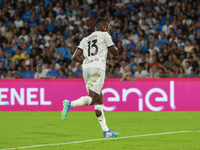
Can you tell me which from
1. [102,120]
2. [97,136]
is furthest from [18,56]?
[102,120]

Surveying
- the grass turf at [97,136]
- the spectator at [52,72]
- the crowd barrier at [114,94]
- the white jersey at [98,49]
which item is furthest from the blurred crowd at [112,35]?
the white jersey at [98,49]

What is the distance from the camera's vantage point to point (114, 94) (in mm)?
13547

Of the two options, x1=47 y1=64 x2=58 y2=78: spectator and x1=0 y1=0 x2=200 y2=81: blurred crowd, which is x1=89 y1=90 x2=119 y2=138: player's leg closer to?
x1=0 y1=0 x2=200 y2=81: blurred crowd

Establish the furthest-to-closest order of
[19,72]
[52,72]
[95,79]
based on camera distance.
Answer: [52,72], [19,72], [95,79]

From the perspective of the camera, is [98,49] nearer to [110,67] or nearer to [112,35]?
[110,67]

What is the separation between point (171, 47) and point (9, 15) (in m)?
8.67

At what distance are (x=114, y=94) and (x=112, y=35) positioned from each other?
5.16 metres

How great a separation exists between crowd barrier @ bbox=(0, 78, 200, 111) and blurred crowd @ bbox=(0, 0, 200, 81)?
465 millimetres

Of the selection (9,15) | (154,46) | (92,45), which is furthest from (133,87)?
(9,15)

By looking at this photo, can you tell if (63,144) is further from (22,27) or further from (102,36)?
(22,27)

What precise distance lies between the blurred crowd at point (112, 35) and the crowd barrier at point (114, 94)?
1.53 feet

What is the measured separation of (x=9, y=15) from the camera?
66.2 ft

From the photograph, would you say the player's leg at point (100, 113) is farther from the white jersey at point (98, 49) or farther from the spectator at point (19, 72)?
the spectator at point (19, 72)

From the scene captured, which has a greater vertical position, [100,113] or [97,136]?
[100,113]
